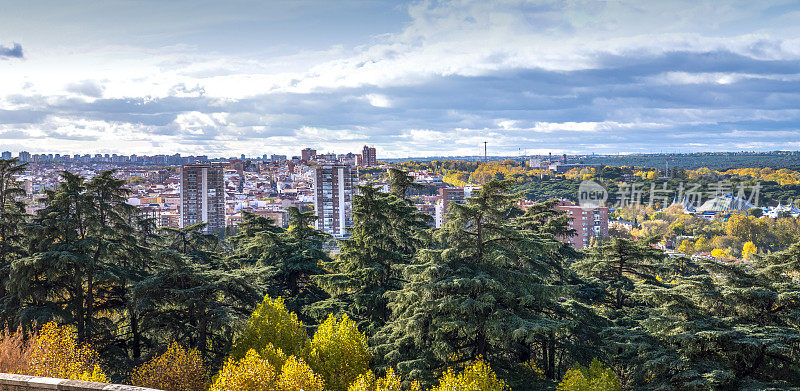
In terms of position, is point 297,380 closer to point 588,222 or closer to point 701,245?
point 701,245

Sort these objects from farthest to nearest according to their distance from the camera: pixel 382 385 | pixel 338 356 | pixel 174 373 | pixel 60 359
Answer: pixel 338 356 < pixel 174 373 < pixel 60 359 < pixel 382 385

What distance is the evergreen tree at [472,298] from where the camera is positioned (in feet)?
46.8

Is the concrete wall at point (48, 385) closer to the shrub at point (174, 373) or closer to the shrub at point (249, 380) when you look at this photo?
the shrub at point (249, 380)

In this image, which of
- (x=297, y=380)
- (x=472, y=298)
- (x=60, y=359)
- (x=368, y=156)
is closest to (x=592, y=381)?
(x=472, y=298)

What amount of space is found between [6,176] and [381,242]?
14.7 metres

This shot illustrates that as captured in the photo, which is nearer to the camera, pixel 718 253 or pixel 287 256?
pixel 287 256

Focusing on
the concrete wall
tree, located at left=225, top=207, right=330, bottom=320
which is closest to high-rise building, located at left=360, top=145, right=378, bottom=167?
tree, located at left=225, top=207, right=330, bottom=320

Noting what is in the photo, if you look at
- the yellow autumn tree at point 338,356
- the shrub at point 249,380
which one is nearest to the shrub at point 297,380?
the shrub at point 249,380

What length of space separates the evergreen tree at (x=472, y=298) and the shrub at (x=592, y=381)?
133 cm

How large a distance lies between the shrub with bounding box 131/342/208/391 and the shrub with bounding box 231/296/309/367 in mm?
1419

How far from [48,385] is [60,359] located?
5467mm

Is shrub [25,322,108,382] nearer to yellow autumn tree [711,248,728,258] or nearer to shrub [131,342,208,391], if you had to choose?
shrub [131,342,208,391]

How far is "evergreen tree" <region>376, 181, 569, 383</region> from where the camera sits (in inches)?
562

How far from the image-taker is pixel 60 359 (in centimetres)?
1319
